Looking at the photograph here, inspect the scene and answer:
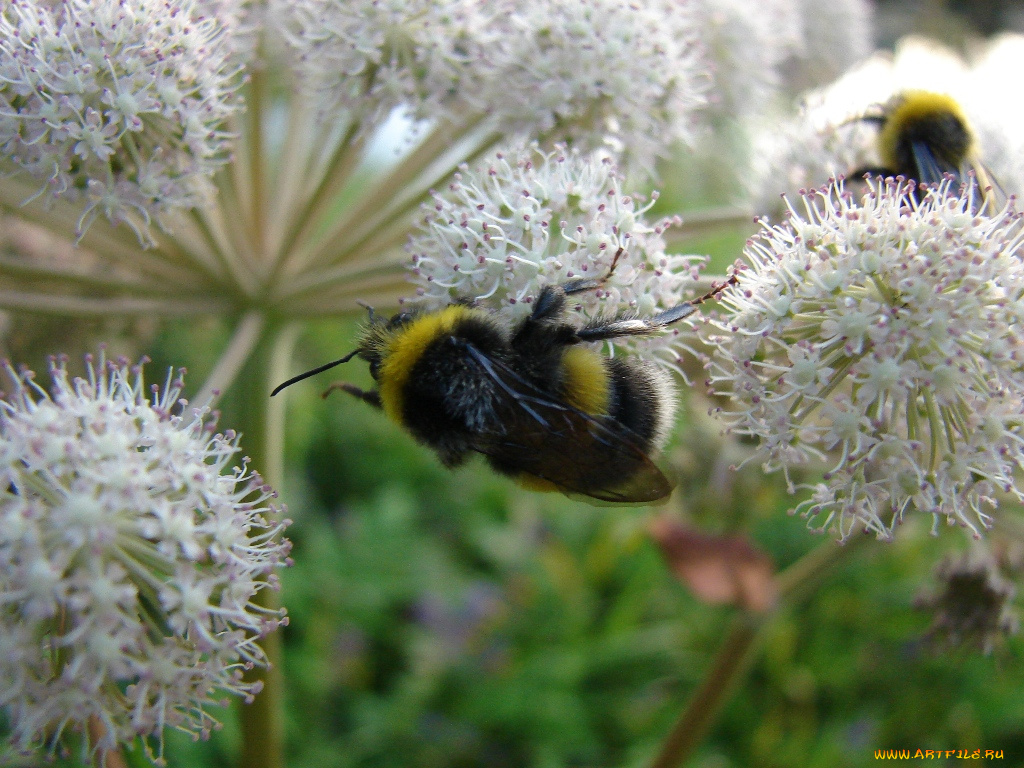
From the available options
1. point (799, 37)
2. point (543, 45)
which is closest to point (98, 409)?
point (543, 45)

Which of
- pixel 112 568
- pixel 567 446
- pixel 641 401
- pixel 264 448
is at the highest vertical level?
pixel 641 401

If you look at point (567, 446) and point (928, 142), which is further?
point (928, 142)

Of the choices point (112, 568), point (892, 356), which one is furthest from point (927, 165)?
point (112, 568)

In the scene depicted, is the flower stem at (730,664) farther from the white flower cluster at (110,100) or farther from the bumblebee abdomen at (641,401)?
the white flower cluster at (110,100)

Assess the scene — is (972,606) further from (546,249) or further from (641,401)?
(546,249)

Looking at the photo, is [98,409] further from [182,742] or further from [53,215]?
[182,742]

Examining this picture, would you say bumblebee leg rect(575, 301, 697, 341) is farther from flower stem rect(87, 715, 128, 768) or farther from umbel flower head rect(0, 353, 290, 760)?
flower stem rect(87, 715, 128, 768)

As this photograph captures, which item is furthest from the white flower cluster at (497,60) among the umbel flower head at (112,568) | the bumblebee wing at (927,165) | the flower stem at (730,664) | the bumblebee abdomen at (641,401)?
the flower stem at (730,664)

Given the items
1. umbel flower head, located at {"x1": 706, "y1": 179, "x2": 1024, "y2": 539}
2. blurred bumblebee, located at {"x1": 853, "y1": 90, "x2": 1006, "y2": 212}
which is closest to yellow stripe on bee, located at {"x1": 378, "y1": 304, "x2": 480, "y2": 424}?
umbel flower head, located at {"x1": 706, "y1": 179, "x2": 1024, "y2": 539}
